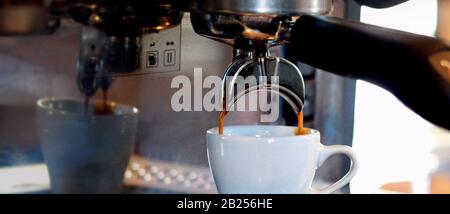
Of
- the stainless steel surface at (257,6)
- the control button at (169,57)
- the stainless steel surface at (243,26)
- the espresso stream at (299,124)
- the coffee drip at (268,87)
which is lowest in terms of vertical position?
the espresso stream at (299,124)

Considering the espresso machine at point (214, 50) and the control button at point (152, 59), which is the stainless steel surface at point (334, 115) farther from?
the control button at point (152, 59)

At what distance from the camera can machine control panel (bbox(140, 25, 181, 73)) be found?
0.48m

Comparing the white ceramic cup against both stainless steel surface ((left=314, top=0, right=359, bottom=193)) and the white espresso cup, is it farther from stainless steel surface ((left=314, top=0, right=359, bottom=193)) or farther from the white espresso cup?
stainless steel surface ((left=314, top=0, right=359, bottom=193))

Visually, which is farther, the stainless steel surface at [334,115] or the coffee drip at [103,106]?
the stainless steel surface at [334,115]

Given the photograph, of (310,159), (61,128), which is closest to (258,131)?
(310,159)

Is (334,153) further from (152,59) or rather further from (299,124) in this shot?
(152,59)

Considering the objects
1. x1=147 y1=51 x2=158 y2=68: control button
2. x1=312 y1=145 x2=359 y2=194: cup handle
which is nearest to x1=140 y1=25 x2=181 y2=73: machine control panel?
x1=147 y1=51 x2=158 y2=68: control button

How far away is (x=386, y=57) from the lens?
0.43 metres

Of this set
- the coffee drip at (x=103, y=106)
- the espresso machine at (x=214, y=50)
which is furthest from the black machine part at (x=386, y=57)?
the coffee drip at (x=103, y=106)

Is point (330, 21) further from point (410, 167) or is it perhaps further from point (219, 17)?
point (410, 167)

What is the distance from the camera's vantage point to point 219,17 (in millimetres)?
464

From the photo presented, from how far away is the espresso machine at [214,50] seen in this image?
1.37 ft

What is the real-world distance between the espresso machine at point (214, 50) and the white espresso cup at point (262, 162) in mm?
33
